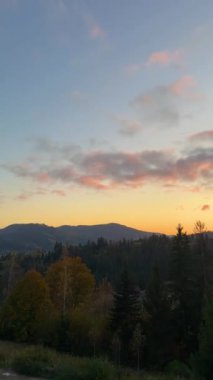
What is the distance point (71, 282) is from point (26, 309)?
8.70 metres

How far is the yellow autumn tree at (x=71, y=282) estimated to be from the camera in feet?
179

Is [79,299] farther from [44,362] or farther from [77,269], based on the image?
[44,362]

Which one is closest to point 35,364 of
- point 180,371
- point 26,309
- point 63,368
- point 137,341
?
point 63,368

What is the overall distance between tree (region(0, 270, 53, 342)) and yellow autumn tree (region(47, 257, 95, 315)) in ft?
14.1

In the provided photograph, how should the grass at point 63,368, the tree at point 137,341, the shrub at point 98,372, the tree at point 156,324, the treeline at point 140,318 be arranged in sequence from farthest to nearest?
the treeline at point 140,318 → the tree at point 156,324 → the tree at point 137,341 → the grass at point 63,368 → the shrub at point 98,372

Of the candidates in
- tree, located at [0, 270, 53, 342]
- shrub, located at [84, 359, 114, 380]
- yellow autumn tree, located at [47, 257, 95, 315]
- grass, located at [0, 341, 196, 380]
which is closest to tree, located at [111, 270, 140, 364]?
tree, located at [0, 270, 53, 342]

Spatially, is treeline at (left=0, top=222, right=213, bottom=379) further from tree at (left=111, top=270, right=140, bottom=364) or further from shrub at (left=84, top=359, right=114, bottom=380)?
shrub at (left=84, top=359, right=114, bottom=380)

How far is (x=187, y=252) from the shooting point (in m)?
40.7

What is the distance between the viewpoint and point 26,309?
4894 cm

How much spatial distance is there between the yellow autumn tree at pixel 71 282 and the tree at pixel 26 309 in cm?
431

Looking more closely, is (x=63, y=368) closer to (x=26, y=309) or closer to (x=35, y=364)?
(x=35, y=364)

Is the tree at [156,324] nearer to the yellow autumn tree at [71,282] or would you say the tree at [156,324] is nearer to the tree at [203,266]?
the tree at [203,266]

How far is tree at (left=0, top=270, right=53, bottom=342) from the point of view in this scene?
157ft

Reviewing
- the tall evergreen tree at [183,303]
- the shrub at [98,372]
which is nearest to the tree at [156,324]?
the tall evergreen tree at [183,303]
